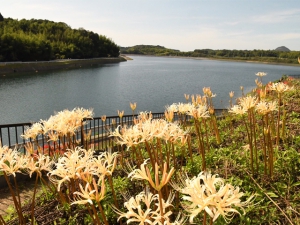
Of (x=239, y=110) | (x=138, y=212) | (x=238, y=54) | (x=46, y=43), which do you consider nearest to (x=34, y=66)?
(x=46, y=43)

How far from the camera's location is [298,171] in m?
3.07

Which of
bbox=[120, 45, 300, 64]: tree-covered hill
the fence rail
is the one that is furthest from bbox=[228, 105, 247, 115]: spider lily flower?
bbox=[120, 45, 300, 64]: tree-covered hill

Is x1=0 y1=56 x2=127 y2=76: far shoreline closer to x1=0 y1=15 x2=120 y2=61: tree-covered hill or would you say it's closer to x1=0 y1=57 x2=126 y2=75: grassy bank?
x1=0 y1=57 x2=126 y2=75: grassy bank

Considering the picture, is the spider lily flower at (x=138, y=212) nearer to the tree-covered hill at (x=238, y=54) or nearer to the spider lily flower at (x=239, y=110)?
the spider lily flower at (x=239, y=110)

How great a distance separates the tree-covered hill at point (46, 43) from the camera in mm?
49731

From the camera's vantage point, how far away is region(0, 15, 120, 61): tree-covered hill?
4973 cm

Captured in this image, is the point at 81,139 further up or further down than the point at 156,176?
further down

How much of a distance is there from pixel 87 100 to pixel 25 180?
2054cm

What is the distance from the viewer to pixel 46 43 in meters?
58.9

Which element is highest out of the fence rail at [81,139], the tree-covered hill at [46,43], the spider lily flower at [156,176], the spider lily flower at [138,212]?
the tree-covered hill at [46,43]

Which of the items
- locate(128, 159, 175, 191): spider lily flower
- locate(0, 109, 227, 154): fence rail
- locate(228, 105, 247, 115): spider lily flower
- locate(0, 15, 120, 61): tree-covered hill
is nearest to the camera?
locate(128, 159, 175, 191): spider lily flower

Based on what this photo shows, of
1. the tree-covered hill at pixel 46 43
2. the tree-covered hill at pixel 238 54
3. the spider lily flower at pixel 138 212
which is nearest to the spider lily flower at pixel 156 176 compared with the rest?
the spider lily flower at pixel 138 212

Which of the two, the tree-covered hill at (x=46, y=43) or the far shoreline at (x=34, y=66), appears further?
the tree-covered hill at (x=46, y=43)

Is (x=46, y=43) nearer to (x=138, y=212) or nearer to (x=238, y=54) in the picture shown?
(x=138, y=212)
